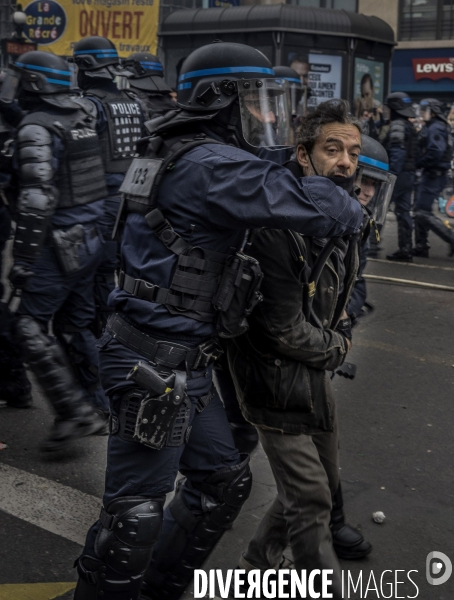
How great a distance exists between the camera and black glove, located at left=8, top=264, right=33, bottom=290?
4582 mm

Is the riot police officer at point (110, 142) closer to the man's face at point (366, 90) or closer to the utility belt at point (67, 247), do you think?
the utility belt at point (67, 247)

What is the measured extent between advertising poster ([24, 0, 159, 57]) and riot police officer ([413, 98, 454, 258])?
1258 centimetres

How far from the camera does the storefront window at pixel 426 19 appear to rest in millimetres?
26422

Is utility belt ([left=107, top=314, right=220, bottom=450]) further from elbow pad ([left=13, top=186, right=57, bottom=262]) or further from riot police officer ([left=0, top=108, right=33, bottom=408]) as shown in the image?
riot police officer ([left=0, top=108, right=33, bottom=408])

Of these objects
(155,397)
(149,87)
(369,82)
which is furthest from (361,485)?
(369,82)

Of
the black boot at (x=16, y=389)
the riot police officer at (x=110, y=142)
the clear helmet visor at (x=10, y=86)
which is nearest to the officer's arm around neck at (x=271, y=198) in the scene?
the clear helmet visor at (x=10, y=86)

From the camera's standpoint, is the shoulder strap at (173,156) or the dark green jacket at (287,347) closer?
the shoulder strap at (173,156)

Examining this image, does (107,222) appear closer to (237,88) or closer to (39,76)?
(39,76)

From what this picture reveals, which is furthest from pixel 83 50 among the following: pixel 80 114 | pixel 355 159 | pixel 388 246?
pixel 388 246

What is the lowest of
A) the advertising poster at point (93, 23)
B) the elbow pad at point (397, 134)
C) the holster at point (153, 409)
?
the holster at point (153, 409)

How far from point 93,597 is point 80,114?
115 inches

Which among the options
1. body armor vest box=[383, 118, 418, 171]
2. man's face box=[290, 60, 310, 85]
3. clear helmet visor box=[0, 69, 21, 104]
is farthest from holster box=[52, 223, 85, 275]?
man's face box=[290, 60, 310, 85]

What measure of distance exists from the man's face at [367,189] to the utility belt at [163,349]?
4.97ft

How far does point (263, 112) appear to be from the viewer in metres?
3.07
